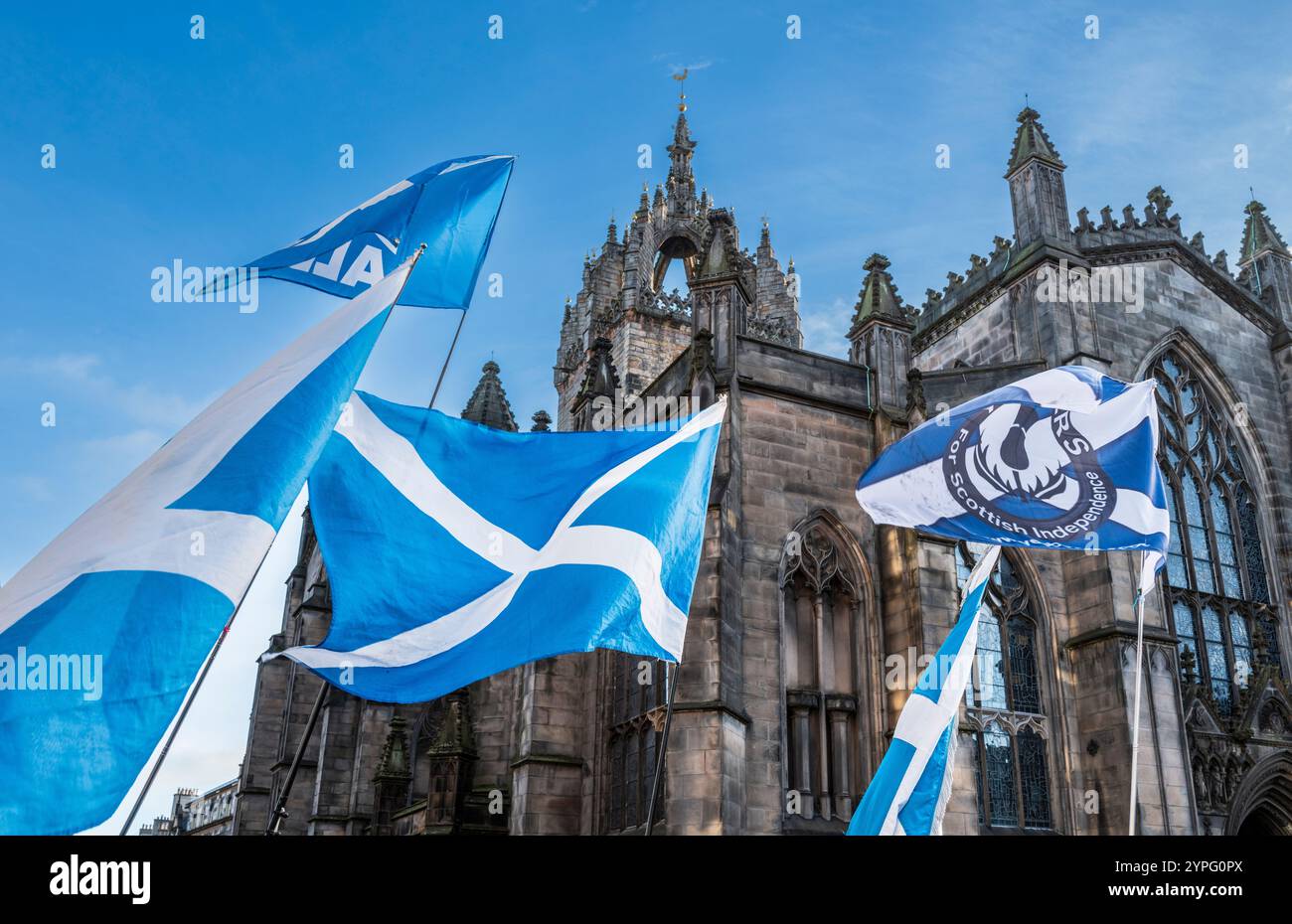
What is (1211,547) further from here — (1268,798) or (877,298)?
(877,298)

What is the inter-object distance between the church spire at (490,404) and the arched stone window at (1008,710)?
1292 centimetres

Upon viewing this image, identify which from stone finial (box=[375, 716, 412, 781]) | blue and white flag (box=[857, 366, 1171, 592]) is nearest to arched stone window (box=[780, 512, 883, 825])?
blue and white flag (box=[857, 366, 1171, 592])

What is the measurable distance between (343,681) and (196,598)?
4.95ft

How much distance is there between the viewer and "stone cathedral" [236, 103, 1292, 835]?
14.3 metres

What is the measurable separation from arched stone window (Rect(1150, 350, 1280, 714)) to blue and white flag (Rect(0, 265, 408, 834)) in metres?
16.9

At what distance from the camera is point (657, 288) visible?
51.1 meters

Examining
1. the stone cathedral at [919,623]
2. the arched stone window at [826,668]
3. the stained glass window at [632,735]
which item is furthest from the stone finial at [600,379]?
the arched stone window at [826,668]

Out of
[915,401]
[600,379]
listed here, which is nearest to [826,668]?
→ [915,401]

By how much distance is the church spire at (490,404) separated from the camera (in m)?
26.0

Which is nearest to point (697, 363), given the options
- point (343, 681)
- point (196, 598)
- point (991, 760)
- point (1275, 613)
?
point (991, 760)

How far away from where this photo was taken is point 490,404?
86.2ft

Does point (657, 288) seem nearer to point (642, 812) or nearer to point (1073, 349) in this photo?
point (1073, 349)

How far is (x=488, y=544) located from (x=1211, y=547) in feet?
57.0

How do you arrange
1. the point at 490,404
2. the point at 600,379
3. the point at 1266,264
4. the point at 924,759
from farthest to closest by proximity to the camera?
the point at 490,404
the point at 1266,264
the point at 600,379
the point at 924,759
